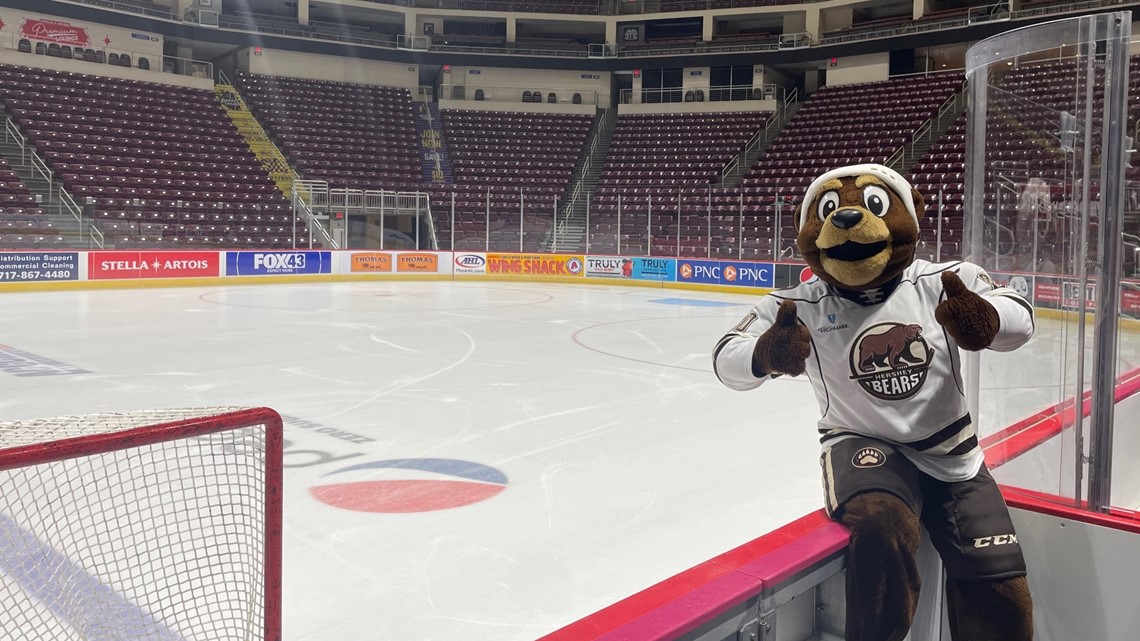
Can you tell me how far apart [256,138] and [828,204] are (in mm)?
27996

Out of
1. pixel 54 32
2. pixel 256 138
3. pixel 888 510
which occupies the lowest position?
pixel 888 510

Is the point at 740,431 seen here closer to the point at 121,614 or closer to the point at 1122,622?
the point at 1122,622

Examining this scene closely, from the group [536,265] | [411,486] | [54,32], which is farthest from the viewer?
[54,32]

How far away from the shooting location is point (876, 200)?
2.50 meters

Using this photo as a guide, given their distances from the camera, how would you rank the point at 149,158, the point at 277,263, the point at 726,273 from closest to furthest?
the point at 726,273 < the point at 277,263 < the point at 149,158

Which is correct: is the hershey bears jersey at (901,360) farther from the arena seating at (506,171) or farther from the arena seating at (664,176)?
the arena seating at (506,171)

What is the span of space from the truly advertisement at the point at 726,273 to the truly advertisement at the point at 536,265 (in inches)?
101

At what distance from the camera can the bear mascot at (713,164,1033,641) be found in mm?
2260

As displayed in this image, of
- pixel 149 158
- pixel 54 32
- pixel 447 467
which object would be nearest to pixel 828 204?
pixel 447 467

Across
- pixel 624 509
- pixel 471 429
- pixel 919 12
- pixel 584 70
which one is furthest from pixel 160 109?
pixel 624 509

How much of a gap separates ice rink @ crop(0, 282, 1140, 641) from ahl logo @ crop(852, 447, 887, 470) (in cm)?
41

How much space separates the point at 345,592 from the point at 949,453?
206cm

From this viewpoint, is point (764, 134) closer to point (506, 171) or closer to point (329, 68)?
point (506, 171)

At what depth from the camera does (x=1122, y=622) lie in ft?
7.50
